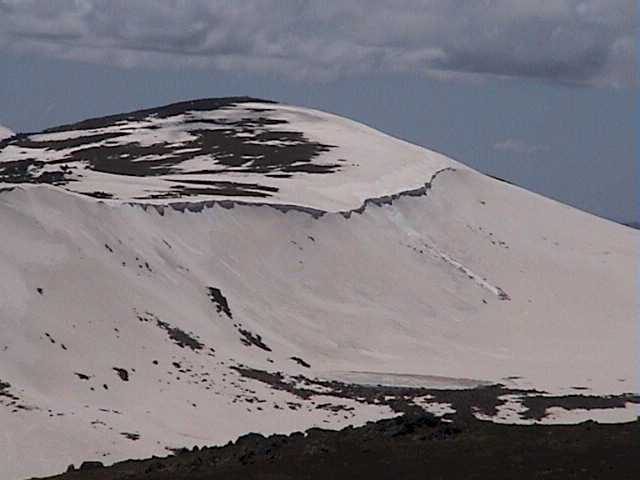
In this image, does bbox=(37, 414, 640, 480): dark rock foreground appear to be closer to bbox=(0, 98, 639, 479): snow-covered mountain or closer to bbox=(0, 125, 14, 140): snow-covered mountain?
bbox=(0, 98, 639, 479): snow-covered mountain

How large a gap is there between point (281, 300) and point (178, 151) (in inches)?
1330

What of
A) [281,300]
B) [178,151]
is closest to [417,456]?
[281,300]

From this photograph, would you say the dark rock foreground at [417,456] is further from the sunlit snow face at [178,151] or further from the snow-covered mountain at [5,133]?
the snow-covered mountain at [5,133]

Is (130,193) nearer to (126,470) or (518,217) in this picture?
(518,217)

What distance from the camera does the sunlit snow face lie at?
58.6 meters

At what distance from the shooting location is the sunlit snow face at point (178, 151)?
5859 centimetres

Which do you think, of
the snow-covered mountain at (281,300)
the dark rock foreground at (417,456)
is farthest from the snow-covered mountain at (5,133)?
the dark rock foreground at (417,456)

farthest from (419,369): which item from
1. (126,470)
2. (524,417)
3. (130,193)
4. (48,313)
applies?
(126,470)

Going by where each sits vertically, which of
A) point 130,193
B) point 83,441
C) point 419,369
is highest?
point 130,193

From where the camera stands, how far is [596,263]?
64.6 m

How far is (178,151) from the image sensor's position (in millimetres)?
78750

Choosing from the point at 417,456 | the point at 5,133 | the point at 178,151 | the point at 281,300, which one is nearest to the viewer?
the point at 417,456

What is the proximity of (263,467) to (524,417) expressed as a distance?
552 inches

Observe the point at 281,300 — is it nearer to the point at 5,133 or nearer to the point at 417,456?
the point at 417,456
